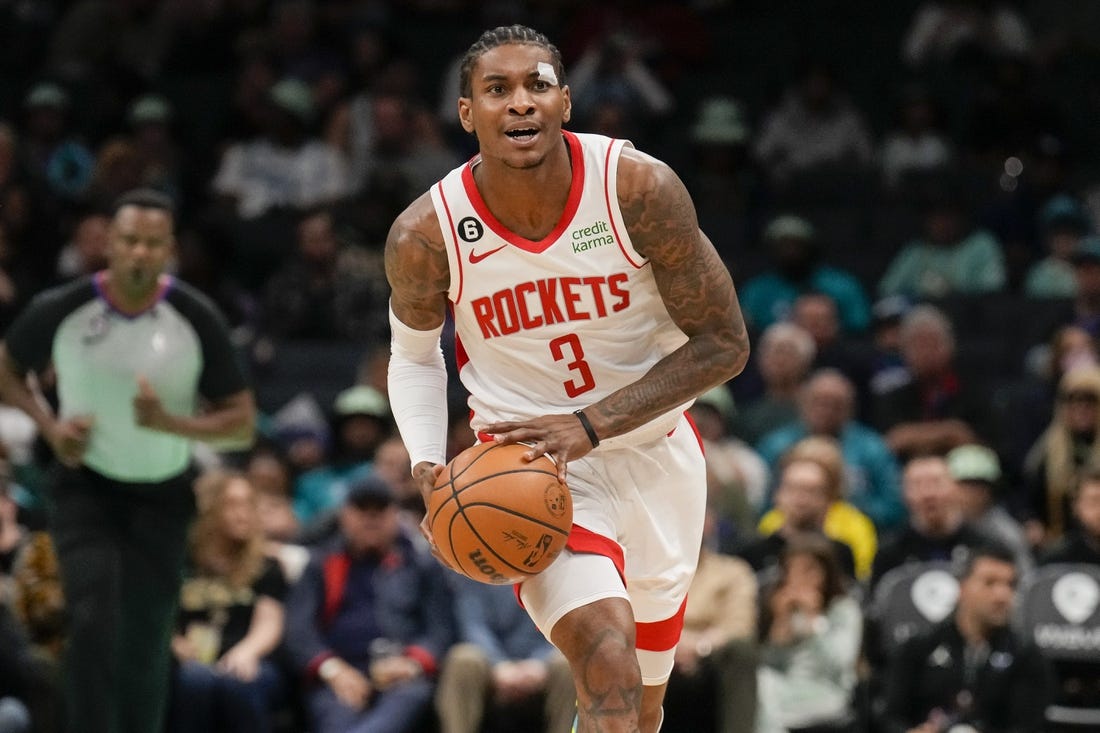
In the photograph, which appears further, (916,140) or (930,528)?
(916,140)

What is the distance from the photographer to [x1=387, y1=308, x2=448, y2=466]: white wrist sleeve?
4992mm

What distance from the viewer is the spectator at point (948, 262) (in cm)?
1197

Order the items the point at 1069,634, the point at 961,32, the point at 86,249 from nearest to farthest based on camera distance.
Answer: the point at 1069,634
the point at 86,249
the point at 961,32

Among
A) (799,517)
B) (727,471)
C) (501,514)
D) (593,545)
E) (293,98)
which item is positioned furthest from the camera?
(293,98)

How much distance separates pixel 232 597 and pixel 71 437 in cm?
222

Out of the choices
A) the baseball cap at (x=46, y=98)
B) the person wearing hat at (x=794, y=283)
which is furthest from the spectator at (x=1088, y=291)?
the baseball cap at (x=46, y=98)

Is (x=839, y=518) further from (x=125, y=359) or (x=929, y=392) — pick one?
(x=125, y=359)

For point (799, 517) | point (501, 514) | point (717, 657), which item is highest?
point (501, 514)

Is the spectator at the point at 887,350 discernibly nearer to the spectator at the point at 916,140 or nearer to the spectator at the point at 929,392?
the spectator at the point at 929,392

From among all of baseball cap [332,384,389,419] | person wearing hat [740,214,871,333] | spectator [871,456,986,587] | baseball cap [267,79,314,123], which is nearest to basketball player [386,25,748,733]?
spectator [871,456,986,587]

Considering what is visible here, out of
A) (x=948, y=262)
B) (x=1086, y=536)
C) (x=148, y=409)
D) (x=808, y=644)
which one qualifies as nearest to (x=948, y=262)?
(x=948, y=262)

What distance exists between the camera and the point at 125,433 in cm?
665

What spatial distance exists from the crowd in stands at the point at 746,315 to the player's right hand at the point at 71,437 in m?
0.93

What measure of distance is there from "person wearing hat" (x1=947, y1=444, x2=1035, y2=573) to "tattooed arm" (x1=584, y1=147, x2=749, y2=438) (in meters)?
4.52
